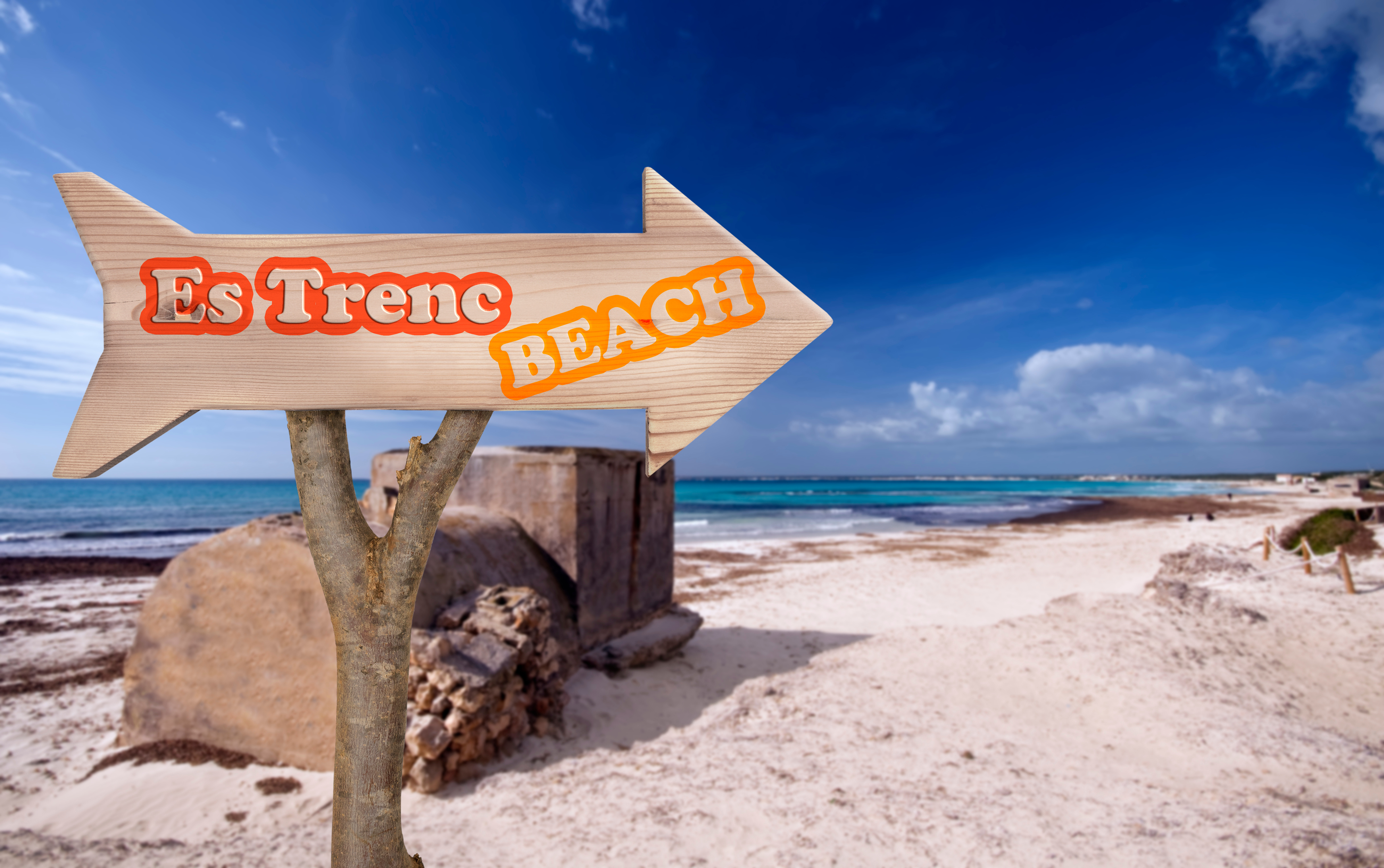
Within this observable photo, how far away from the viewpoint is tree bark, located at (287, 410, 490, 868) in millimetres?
1604

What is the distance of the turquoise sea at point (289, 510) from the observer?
21.6m

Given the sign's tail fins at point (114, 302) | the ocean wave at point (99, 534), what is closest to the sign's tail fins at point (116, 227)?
the sign's tail fins at point (114, 302)

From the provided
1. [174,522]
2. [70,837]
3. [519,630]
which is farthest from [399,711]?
[174,522]

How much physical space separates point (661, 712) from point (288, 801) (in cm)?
255

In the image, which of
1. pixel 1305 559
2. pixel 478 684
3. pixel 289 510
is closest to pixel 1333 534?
pixel 1305 559

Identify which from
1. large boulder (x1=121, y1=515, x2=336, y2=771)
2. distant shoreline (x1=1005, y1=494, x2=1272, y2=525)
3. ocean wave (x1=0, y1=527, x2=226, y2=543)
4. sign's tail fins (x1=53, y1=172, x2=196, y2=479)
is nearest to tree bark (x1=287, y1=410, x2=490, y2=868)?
sign's tail fins (x1=53, y1=172, x2=196, y2=479)

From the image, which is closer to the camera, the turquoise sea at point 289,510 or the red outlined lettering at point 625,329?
the red outlined lettering at point 625,329

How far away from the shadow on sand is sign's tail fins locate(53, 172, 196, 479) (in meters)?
3.00

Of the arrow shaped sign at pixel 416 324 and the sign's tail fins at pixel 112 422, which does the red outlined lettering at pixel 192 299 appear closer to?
the arrow shaped sign at pixel 416 324

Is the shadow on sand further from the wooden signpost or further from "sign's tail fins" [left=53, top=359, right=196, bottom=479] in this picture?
the wooden signpost

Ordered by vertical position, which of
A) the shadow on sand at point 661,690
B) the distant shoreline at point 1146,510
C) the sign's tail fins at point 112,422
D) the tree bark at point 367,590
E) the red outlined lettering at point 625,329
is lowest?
the distant shoreline at point 1146,510

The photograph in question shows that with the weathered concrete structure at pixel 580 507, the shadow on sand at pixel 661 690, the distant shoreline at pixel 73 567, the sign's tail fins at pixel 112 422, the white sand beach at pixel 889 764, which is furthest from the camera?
the distant shoreline at pixel 73 567

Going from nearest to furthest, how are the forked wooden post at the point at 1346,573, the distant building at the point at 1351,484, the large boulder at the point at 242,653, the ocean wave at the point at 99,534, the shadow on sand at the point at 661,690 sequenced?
1. the large boulder at the point at 242,653
2. the shadow on sand at the point at 661,690
3. the forked wooden post at the point at 1346,573
4. the ocean wave at the point at 99,534
5. the distant building at the point at 1351,484

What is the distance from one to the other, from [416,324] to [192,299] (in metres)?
0.57
